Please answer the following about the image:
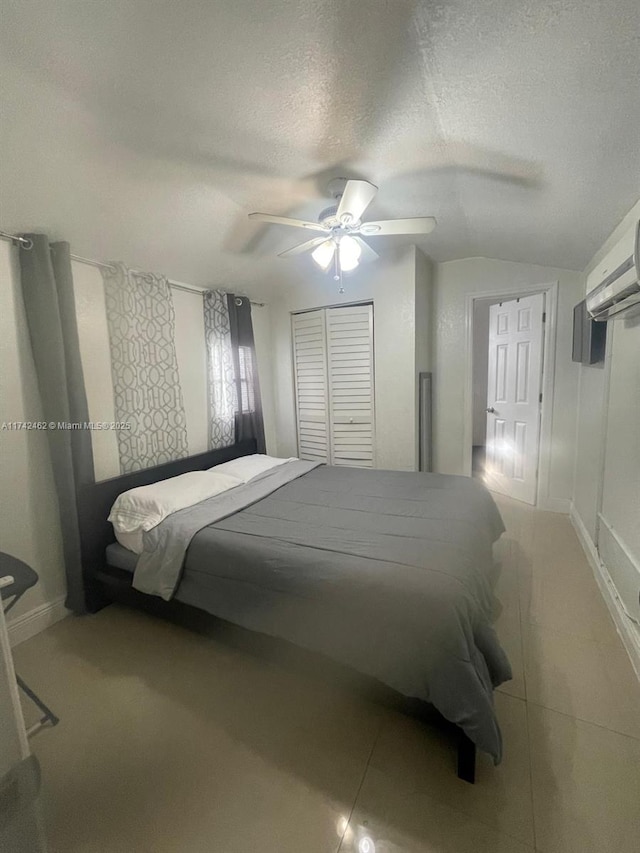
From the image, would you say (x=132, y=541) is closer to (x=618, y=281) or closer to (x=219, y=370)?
(x=219, y=370)

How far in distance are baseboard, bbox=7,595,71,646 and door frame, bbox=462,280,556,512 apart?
3.60 meters

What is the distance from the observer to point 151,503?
211 cm

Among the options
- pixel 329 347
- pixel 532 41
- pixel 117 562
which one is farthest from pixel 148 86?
pixel 329 347

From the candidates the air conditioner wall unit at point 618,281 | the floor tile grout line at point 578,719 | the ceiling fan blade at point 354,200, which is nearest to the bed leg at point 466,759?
the floor tile grout line at point 578,719

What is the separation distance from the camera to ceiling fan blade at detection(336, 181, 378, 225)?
1.70 meters

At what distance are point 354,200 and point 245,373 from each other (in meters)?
2.06

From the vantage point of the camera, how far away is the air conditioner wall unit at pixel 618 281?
1.42 metres

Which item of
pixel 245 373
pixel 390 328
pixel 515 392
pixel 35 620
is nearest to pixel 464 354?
pixel 515 392

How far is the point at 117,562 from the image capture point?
2.12 m

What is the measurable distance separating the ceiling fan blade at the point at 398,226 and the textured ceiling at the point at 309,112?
0.20m

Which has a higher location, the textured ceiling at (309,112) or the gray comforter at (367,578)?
the textured ceiling at (309,112)

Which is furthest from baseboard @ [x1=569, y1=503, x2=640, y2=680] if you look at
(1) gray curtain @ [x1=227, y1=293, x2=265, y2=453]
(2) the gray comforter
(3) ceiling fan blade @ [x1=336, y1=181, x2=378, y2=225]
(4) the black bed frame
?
(1) gray curtain @ [x1=227, y1=293, x2=265, y2=453]

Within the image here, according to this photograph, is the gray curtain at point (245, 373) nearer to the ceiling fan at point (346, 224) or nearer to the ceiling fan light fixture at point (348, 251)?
the ceiling fan at point (346, 224)

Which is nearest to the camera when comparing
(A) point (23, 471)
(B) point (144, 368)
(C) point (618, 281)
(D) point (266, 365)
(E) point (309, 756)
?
(E) point (309, 756)
